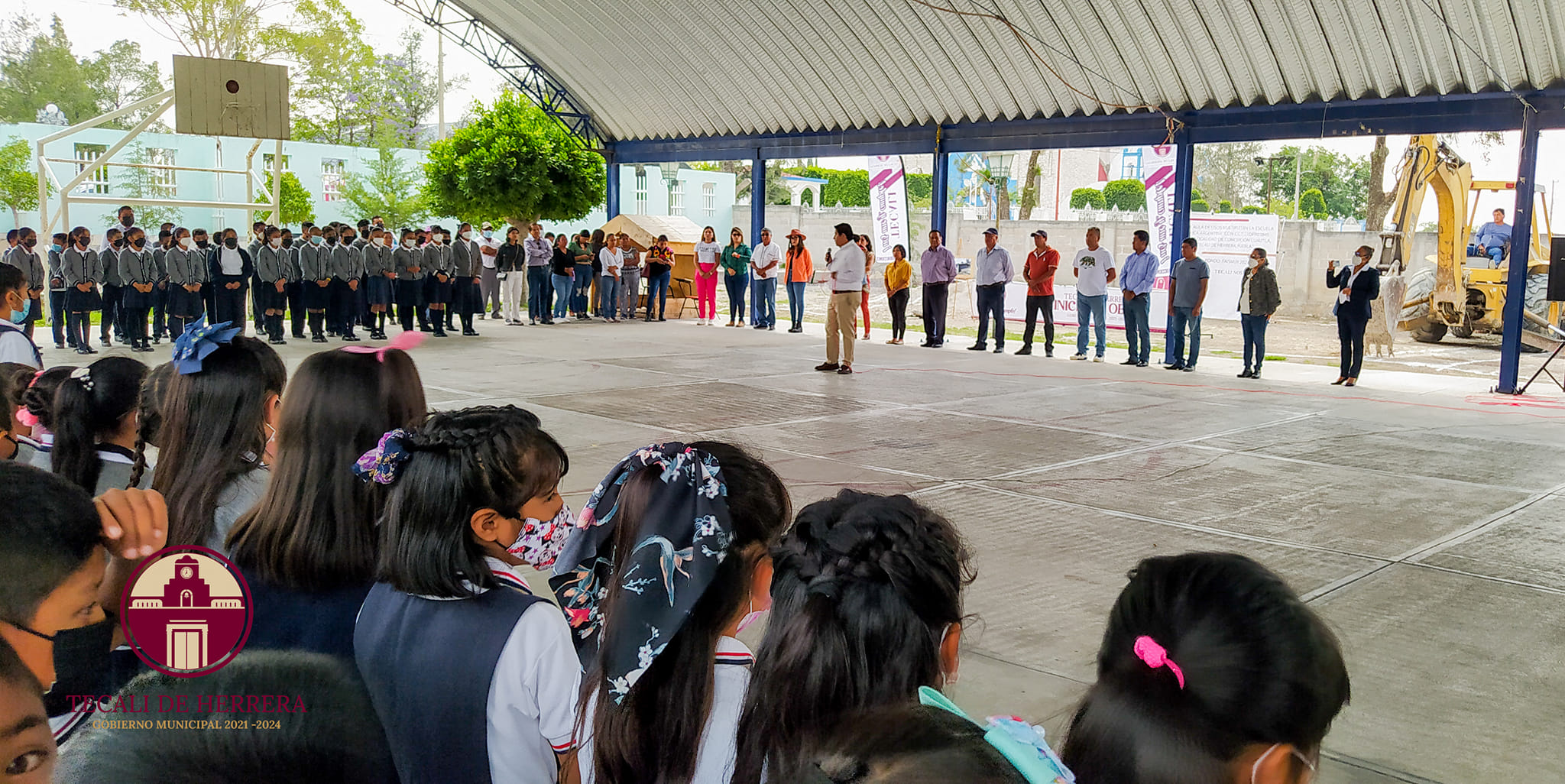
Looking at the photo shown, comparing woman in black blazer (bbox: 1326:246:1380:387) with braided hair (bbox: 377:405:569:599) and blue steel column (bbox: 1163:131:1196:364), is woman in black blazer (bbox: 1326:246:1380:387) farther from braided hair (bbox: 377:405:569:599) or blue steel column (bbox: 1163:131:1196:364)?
braided hair (bbox: 377:405:569:599)

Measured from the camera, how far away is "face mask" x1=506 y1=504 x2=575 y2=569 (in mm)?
2188

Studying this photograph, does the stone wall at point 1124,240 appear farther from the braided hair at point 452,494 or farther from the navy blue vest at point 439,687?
the navy blue vest at point 439,687

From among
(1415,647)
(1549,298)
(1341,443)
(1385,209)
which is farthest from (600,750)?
(1385,209)

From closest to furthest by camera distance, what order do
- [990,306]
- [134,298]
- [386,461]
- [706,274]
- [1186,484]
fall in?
[386,461] < [1186,484] < [134,298] < [990,306] < [706,274]

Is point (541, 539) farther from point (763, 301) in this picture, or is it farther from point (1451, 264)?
point (1451, 264)

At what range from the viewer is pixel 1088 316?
45.8 feet

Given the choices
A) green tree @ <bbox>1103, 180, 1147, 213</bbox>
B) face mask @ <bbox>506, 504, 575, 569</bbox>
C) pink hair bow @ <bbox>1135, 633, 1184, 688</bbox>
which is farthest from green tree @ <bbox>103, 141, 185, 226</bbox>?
pink hair bow @ <bbox>1135, 633, 1184, 688</bbox>

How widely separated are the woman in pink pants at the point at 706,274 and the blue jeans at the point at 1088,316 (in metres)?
6.26

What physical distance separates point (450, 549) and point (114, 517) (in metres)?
0.49

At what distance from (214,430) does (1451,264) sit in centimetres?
1841

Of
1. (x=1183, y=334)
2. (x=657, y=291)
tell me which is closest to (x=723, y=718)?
(x=1183, y=334)

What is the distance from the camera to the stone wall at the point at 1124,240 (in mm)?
26453

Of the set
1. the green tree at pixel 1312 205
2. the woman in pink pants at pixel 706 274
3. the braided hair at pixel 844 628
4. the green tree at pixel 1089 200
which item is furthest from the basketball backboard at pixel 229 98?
the green tree at pixel 1312 205

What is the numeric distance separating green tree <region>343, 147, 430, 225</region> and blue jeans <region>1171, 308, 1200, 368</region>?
1162 inches
